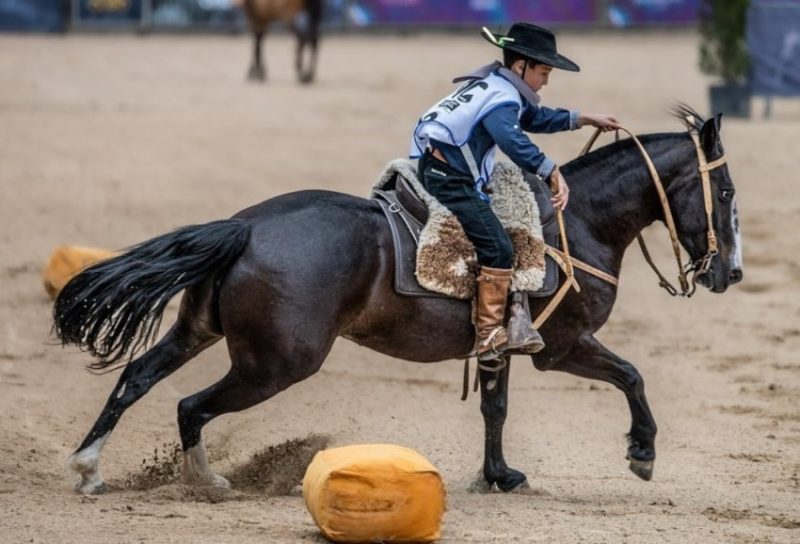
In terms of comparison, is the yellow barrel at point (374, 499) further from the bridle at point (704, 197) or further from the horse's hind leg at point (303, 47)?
the horse's hind leg at point (303, 47)

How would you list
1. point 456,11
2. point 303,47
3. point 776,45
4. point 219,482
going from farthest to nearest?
point 456,11, point 303,47, point 776,45, point 219,482

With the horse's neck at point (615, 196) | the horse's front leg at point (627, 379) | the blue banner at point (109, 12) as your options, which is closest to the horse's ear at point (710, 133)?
the horse's neck at point (615, 196)

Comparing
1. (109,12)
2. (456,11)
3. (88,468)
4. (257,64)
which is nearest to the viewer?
(88,468)

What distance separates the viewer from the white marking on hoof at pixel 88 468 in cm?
663

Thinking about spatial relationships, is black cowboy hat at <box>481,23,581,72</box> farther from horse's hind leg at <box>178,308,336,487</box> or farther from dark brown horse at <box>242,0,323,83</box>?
dark brown horse at <box>242,0,323,83</box>

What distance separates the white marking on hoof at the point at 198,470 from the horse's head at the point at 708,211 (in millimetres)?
2528

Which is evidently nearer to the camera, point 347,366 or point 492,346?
point 492,346

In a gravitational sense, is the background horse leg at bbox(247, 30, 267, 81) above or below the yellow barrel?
above

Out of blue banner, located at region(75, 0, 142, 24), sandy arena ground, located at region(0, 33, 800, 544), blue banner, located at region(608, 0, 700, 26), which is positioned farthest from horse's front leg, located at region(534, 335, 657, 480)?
blue banner, located at region(608, 0, 700, 26)

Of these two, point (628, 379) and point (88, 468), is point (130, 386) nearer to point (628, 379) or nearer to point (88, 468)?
point (88, 468)

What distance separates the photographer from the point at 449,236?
6.88 metres

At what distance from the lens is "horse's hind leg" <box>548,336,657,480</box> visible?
23.6 feet

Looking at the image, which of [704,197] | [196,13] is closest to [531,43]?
[704,197]

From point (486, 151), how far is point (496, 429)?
1372 mm
